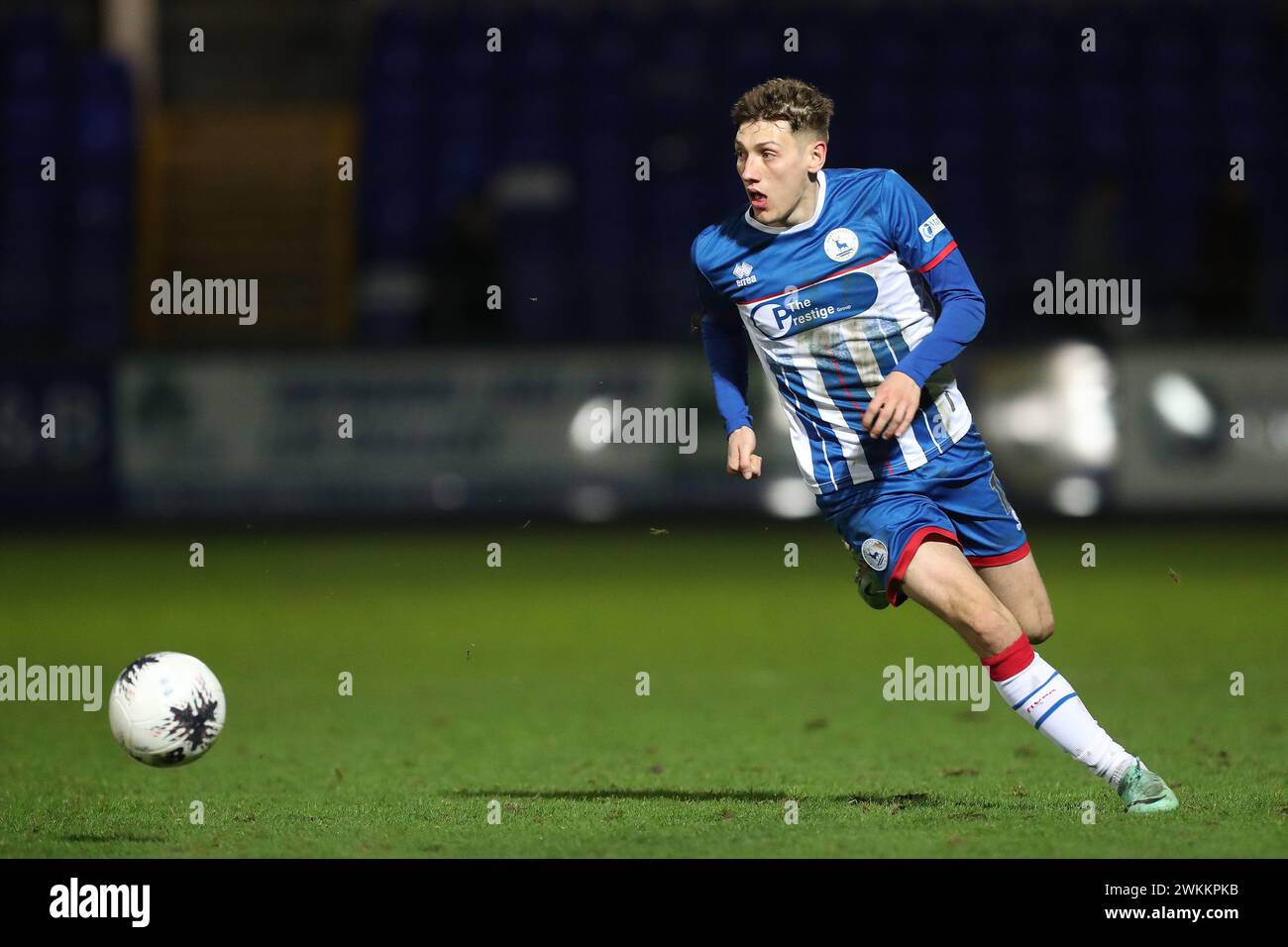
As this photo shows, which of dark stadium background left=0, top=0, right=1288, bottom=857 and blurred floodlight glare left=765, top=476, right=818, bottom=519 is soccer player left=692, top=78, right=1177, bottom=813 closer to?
dark stadium background left=0, top=0, right=1288, bottom=857

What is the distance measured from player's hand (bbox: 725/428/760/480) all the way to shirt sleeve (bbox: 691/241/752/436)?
0.65 feet

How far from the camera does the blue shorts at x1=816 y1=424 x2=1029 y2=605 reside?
5770 millimetres

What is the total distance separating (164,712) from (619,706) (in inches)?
118

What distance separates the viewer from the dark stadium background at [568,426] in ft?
22.2

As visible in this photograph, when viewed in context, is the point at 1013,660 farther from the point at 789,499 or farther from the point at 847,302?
the point at 789,499

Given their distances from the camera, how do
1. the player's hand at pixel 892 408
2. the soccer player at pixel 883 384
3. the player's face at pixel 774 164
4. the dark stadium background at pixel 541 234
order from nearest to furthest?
the player's hand at pixel 892 408
the soccer player at pixel 883 384
the player's face at pixel 774 164
the dark stadium background at pixel 541 234

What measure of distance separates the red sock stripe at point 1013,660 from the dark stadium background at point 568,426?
1.49ft

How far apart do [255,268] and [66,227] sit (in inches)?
82.6

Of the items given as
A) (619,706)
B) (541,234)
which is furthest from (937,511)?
(541,234)

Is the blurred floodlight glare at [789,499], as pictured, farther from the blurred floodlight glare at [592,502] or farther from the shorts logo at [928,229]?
the shorts logo at [928,229]

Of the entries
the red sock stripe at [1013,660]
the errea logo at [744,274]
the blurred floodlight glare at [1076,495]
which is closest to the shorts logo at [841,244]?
the errea logo at [744,274]

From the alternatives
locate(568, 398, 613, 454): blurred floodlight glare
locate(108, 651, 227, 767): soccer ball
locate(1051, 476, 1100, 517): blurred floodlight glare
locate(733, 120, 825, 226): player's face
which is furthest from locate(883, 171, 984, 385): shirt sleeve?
locate(568, 398, 613, 454): blurred floodlight glare

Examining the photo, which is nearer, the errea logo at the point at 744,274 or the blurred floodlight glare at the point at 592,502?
Answer: the errea logo at the point at 744,274

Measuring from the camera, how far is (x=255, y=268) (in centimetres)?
2084
